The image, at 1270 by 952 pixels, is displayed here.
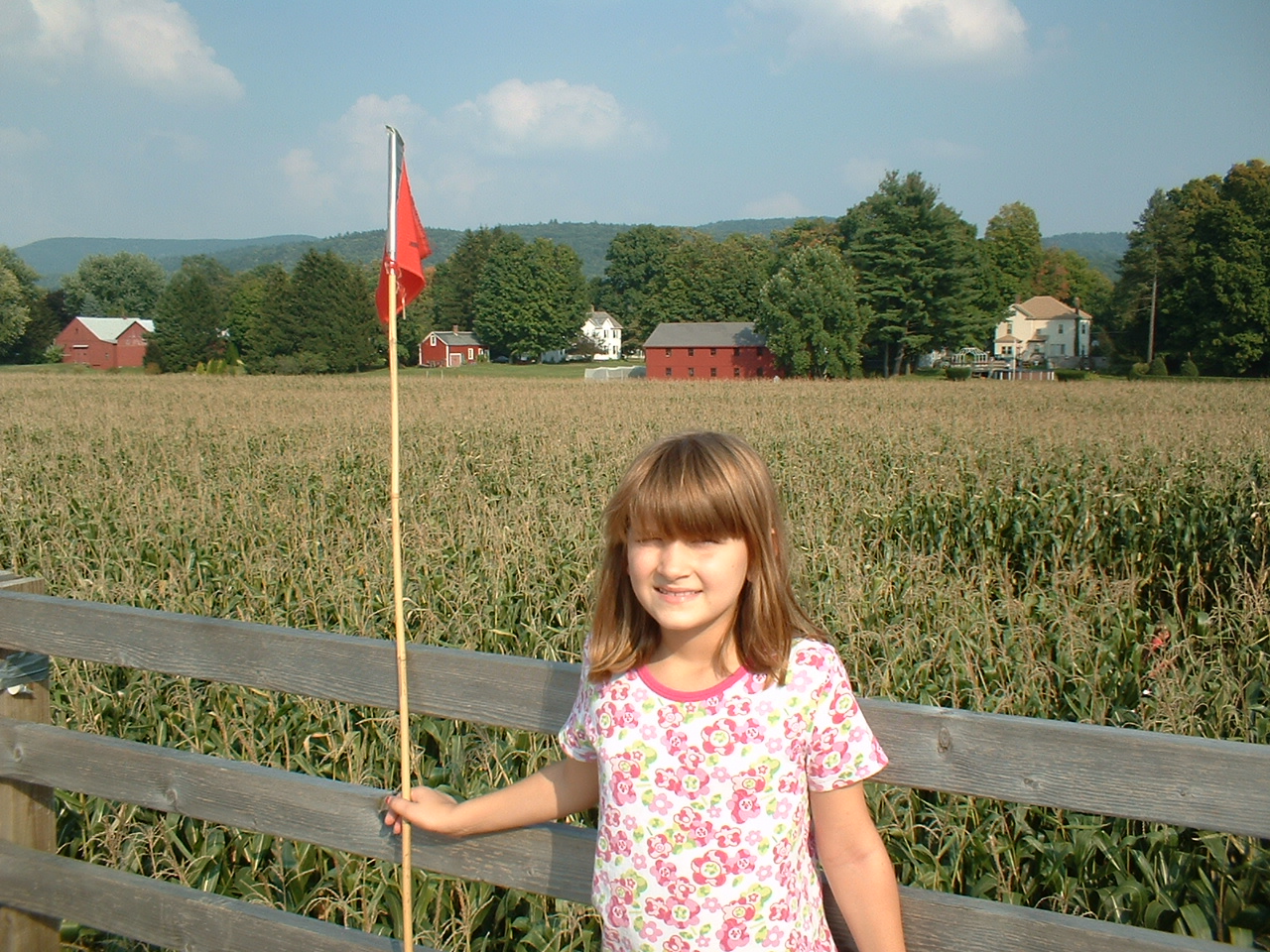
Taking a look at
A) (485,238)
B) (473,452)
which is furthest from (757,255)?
(473,452)

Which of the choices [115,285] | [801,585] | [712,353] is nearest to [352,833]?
[801,585]

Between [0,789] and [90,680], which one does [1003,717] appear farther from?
[90,680]

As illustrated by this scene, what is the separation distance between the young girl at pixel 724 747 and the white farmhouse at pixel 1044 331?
11482 cm

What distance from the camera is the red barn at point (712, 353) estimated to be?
258 feet

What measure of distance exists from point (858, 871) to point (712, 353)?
3107 inches

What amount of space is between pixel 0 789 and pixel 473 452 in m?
11.6

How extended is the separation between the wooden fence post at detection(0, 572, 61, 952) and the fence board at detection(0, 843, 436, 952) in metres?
0.10

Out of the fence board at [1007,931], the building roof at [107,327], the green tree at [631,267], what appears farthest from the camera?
the green tree at [631,267]

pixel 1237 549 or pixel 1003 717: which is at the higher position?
pixel 1003 717

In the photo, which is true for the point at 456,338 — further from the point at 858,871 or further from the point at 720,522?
the point at 858,871

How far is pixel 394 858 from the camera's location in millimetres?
2455

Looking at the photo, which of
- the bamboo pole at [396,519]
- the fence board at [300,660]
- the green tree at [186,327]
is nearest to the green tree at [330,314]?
the green tree at [186,327]

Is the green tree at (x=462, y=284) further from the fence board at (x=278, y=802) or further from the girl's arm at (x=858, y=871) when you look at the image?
the girl's arm at (x=858, y=871)

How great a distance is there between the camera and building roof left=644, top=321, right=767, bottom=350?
79.0 m
